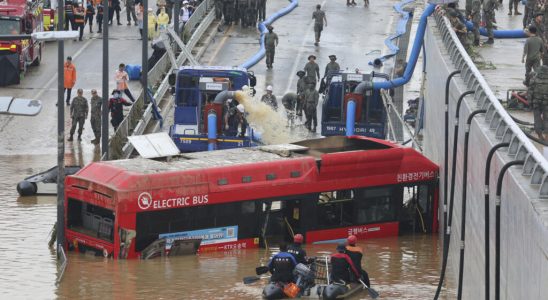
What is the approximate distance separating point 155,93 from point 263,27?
1193cm

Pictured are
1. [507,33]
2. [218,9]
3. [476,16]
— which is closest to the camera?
[476,16]

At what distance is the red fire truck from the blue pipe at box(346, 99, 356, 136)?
494 inches

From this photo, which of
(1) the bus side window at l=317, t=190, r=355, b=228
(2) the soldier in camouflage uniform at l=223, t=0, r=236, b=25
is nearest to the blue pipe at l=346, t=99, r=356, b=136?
(1) the bus side window at l=317, t=190, r=355, b=228

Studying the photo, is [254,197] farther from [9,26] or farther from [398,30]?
[398,30]

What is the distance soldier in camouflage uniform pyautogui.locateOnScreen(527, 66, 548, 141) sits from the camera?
2769 centimetres

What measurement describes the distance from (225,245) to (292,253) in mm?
3553

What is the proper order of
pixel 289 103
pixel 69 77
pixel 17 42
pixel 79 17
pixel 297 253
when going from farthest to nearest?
pixel 79 17 → pixel 17 42 → pixel 69 77 → pixel 289 103 → pixel 297 253

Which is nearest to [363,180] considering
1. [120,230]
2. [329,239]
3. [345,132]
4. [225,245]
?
[329,239]

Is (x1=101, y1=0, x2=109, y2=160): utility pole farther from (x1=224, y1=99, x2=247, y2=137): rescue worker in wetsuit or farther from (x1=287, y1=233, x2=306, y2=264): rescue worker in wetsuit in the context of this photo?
(x1=287, y1=233, x2=306, y2=264): rescue worker in wetsuit

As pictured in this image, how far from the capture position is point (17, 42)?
4900 cm

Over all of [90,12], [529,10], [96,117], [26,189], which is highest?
[529,10]

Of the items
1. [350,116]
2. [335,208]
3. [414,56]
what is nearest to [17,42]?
[350,116]

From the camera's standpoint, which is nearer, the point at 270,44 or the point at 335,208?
the point at 335,208

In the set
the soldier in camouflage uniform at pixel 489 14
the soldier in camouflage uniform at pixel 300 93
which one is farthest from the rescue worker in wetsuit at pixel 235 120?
the soldier in camouflage uniform at pixel 489 14
